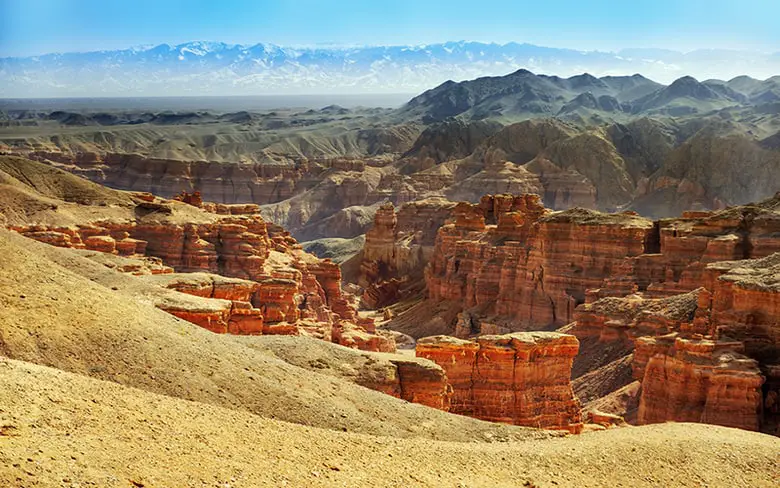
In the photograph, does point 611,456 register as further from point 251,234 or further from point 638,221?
point 638,221

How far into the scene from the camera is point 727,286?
3766 cm

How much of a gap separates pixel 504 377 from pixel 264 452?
604 inches

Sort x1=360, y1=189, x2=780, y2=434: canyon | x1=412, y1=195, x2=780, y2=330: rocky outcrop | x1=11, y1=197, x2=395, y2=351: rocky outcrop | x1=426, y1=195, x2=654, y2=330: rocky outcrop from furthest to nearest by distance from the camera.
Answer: x1=426, y1=195, x2=654, y2=330: rocky outcrop, x1=412, y1=195, x2=780, y2=330: rocky outcrop, x1=11, y1=197, x2=395, y2=351: rocky outcrop, x1=360, y1=189, x2=780, y2=434: canyon

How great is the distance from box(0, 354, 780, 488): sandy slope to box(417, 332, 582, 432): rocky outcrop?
7.55 meters

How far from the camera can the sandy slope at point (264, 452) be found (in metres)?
15.5

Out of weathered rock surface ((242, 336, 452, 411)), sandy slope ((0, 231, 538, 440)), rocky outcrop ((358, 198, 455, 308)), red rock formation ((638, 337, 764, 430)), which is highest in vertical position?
sandy slope ((0, 231, 538, 440))

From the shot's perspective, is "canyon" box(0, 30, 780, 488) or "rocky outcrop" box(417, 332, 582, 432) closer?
"canyon" box(0, 30, 780, 488)

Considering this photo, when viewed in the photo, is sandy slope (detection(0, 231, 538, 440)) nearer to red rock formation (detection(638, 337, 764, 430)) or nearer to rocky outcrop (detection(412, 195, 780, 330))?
red rock formation (detection(638, 337, 764, 430))

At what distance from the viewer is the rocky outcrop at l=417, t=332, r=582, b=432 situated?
105 ft

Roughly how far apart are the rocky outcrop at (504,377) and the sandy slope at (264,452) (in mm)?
7551

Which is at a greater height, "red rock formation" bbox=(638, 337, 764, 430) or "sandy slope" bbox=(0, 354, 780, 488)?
"sandy slope" bbox=(0, 354, 780, 488)

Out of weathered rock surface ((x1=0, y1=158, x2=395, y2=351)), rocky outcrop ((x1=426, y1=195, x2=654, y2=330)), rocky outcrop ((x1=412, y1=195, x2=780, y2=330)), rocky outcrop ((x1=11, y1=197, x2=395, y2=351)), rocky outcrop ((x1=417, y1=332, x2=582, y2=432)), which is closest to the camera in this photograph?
rocky outcrop ((x1=417, y1=332, x2=582, y2=432))

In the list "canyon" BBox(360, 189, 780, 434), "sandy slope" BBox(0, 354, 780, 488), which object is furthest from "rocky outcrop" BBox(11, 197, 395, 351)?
"sandy slope" BBox(0, 354, 780, 488)

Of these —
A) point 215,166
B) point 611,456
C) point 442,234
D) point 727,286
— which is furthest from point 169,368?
point 215,166
